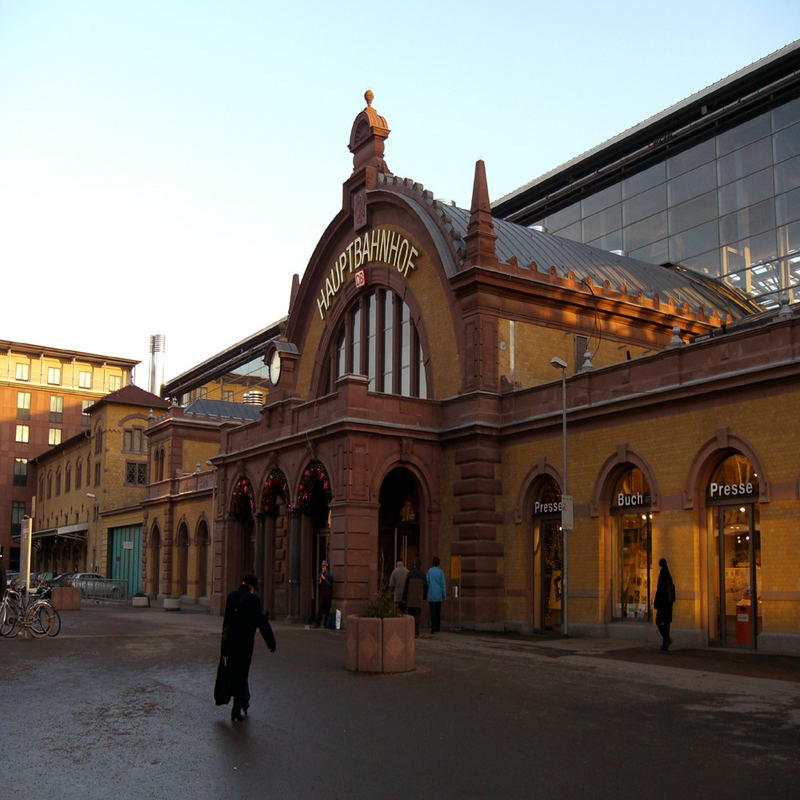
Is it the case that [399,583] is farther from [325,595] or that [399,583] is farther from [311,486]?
[311,486]

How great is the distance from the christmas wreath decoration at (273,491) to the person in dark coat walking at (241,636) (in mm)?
19666

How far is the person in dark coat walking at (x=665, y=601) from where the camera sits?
2127 cm

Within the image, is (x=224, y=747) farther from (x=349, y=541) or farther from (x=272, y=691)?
(x=349, y=541)

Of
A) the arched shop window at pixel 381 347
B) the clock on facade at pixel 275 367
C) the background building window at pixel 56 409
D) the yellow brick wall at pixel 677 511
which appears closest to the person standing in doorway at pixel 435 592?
the yellow brick wall at pixel 677 511

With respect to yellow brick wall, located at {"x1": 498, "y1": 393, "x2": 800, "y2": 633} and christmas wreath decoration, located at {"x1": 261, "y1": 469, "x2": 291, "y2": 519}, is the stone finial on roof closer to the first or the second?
christmas wreath decoration, located at {"x1": 261, "y1": 469, "x2": 291, "y2": 519}

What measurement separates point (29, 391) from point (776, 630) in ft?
282

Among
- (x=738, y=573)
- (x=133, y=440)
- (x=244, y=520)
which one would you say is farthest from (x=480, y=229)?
(x=133, y=440)

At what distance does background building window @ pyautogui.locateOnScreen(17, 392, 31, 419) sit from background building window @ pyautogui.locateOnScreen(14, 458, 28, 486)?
4.19m

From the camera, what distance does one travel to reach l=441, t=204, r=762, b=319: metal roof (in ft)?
112

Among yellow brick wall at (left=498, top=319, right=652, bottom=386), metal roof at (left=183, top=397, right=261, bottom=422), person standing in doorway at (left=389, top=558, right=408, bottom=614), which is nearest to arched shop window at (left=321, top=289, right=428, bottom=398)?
yellow brick wall at (left=498, top=319, right=652, bottom=386)

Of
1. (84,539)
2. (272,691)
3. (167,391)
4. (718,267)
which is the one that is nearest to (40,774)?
(272,691)

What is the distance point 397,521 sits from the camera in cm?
3225

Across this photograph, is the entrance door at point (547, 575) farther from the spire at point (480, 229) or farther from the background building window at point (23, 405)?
the background building window at point (23, 405)

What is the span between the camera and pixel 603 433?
2606 centimetres
